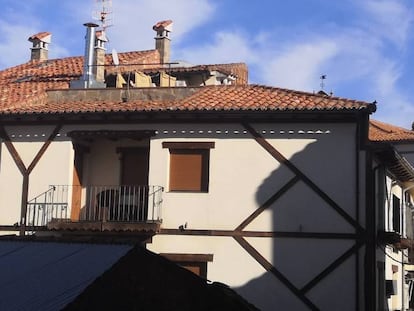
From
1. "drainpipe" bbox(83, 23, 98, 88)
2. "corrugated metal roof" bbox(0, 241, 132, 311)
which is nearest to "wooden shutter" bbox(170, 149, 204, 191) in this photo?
"drainpipe" bbox(83, 23, 98, 88)

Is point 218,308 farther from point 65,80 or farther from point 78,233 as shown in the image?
point 65,80

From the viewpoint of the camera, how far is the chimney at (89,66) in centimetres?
2217

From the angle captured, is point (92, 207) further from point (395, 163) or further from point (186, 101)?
point (395, 163)

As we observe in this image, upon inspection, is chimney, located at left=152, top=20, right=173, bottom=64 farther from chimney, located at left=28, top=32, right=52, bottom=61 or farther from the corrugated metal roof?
the corrugated metal roof

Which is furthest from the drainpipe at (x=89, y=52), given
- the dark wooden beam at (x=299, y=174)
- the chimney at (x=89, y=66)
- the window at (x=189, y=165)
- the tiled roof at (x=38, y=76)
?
the dark wooden beam at (x=299, y=174)

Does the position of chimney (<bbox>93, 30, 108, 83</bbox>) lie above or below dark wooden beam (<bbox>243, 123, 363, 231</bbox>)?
above

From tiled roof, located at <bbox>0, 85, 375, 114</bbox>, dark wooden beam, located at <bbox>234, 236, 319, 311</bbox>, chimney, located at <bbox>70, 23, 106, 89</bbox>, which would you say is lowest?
dark wooden beam, located at <bbox>234, 236, 319, 311</bbox>

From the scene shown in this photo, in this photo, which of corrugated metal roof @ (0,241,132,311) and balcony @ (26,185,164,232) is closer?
corrugated metal roof @ (0,241,132,311)

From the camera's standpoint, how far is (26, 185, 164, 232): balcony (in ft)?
58.3

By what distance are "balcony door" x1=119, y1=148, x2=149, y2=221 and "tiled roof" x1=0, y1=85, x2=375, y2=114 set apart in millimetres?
1306

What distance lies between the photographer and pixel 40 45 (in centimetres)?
2988

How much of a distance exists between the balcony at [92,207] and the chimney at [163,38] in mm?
10079

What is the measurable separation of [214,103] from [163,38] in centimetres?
1068

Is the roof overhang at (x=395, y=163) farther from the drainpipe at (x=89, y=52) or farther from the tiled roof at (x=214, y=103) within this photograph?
the drainpipe at (x=89, y=52)
